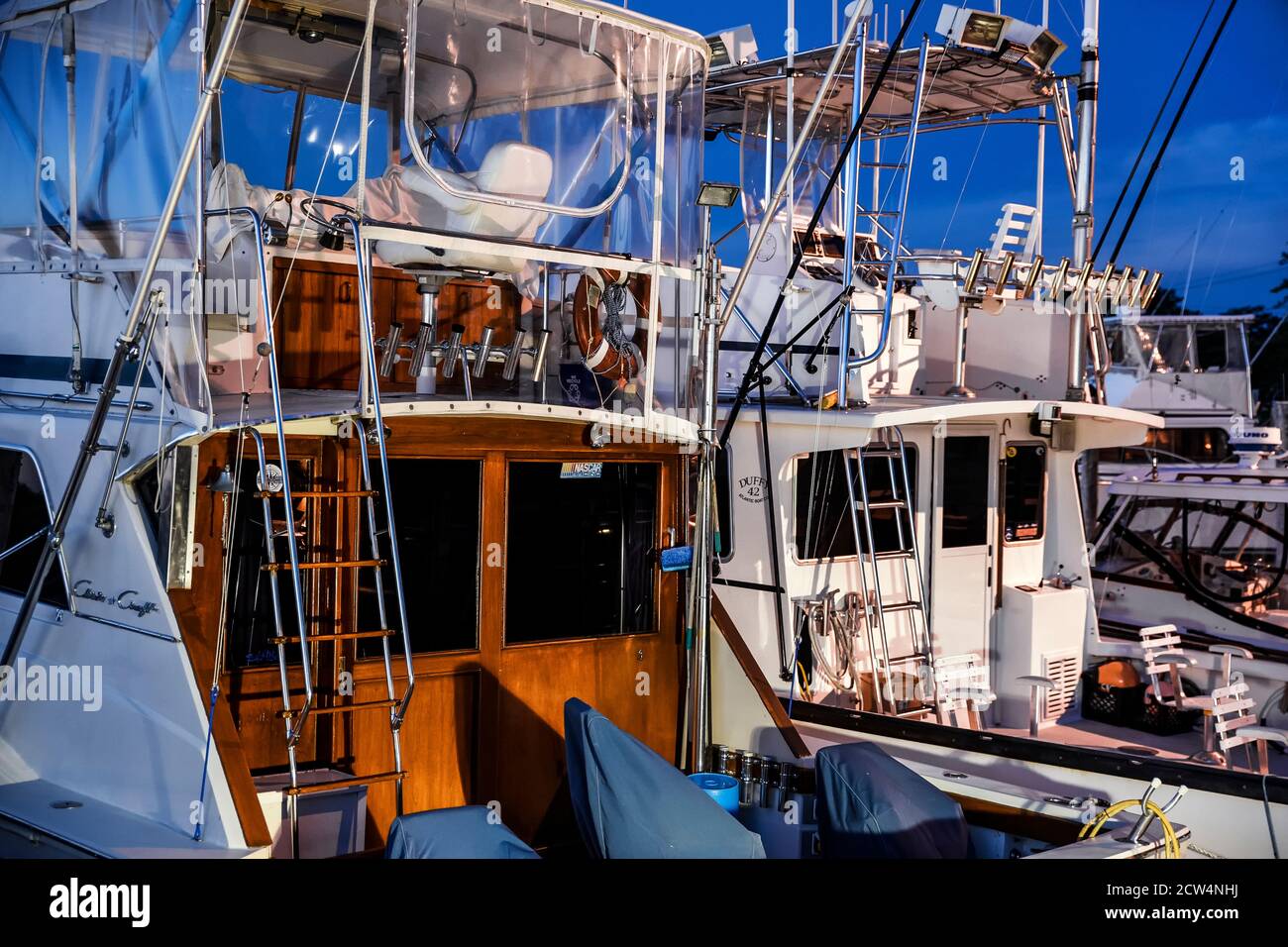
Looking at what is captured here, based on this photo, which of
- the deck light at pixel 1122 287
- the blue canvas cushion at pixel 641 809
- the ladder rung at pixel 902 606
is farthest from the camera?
the deck light at pixel 1122 287

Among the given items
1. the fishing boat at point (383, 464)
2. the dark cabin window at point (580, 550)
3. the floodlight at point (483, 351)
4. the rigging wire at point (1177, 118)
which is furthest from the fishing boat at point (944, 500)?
the floodlight at point (483, 351)

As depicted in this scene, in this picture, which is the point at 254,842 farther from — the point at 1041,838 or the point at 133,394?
the point at 1041,838

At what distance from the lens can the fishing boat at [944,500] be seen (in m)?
6.56

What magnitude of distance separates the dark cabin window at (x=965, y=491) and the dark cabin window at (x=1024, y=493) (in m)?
0.22

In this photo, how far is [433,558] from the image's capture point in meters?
5.46

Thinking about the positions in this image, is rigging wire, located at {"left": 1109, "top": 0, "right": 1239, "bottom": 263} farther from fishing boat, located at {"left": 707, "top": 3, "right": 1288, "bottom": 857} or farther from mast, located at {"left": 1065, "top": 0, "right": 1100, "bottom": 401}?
mast, located at {"left": 1065, "top": 0, "right": 1100, "bottom": 401}

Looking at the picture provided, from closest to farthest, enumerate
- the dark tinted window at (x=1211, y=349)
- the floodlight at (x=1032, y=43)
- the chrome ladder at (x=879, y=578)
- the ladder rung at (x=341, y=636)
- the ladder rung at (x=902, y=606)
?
the ladder rung at (x=341, y=636) → the chrome ladder at (x=879, y=578) → the ladder rung at (x=902, y=606) → the floodlight at (x=1032, y=43) → the dark tinted window at (x=1211, y=349)

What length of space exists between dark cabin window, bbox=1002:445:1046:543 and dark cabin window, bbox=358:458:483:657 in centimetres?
474

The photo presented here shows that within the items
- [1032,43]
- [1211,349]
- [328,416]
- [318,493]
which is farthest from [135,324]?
[1211,349]

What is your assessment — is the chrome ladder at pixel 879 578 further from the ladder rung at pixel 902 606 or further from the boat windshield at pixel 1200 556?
the boat windshield at pixel 1200 556

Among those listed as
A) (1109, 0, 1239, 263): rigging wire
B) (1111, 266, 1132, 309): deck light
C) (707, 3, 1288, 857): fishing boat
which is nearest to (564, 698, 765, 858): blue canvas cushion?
(707, 3, 1288, 857): fishing boat

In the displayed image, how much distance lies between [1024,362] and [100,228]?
8.01 metres

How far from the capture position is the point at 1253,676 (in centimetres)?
895
